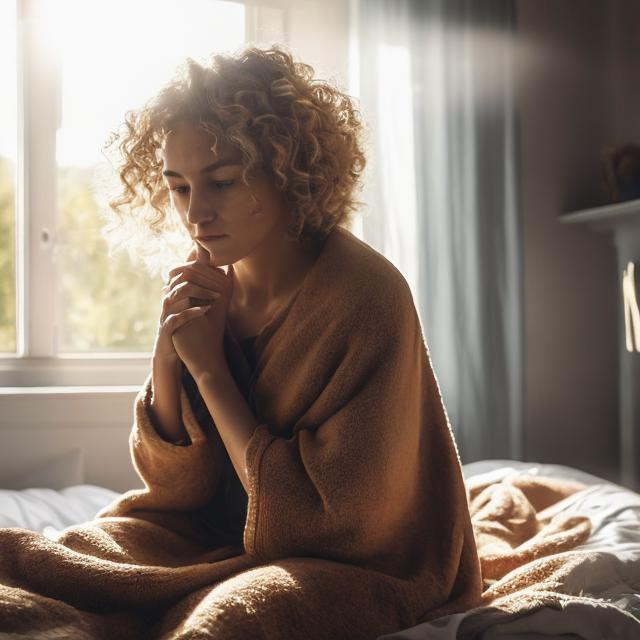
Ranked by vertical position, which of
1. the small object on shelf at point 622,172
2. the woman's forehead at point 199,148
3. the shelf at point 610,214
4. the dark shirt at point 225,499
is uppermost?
the small object on shelf at point 622,172

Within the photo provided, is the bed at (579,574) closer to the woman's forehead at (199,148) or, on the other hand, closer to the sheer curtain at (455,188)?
the woman's forehead at (199,148)

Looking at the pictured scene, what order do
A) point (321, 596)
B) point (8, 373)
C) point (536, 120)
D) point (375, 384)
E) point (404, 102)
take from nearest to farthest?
point (321, 596) → point (375, 384) → point (8, 373) → point (404, 102) → point (536, 120)

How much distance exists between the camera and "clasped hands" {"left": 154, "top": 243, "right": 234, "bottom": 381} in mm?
1255

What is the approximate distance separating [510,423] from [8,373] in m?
1.65

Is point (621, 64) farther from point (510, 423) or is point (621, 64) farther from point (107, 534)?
point (107, 534)

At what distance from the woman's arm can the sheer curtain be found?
145 centimetres

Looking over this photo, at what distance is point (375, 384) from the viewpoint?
1107 millimetres

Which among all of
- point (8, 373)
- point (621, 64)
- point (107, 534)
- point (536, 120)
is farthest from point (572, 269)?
point (107, 534)

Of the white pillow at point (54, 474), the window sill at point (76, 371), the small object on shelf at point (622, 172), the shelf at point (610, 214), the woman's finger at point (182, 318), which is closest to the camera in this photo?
the woman's finger at point (182, 318)

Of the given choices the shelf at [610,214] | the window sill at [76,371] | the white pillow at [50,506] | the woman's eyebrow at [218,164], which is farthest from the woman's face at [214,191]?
the shelf at [610,214]

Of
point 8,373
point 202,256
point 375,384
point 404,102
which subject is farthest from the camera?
point 404,102

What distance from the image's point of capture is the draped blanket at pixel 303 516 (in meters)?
0.96

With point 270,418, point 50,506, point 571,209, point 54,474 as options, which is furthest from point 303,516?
point 571,209

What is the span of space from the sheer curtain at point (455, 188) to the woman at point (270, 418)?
4.43 feet
